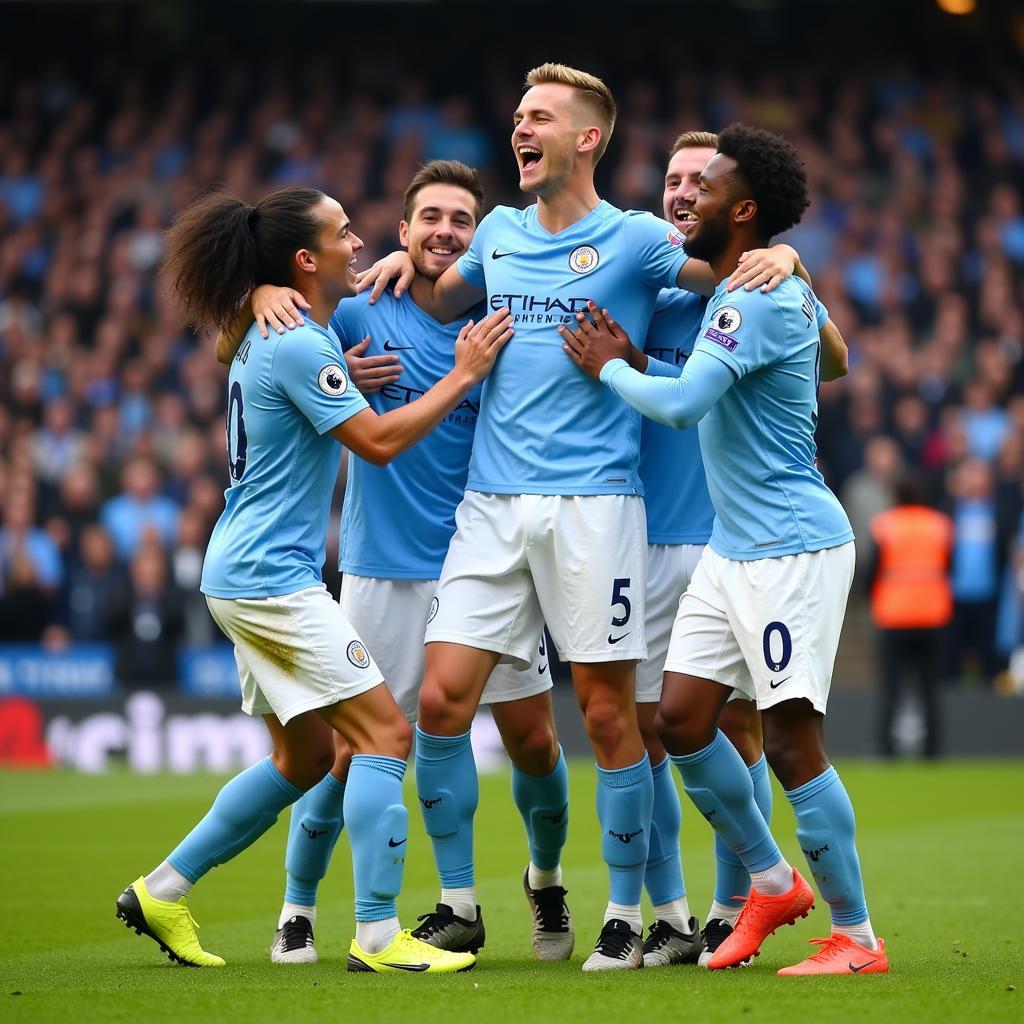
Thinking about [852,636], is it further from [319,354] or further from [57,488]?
[319,354]

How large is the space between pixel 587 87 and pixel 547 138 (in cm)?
27

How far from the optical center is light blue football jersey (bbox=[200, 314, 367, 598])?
563 centimetres

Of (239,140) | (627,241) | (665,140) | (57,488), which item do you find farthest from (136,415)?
(627,241)

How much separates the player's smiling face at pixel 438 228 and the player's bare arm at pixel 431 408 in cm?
64

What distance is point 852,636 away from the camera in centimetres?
1842

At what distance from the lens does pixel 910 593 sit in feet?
48.0

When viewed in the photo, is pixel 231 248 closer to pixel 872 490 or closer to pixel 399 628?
pixel 399 628

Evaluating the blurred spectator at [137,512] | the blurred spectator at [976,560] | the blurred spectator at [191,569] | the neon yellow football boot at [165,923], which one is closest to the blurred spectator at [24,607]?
the blurred spectator at [137,512]

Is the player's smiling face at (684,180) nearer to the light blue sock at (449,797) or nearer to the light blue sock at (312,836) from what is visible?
the light blue sock at (449,797)

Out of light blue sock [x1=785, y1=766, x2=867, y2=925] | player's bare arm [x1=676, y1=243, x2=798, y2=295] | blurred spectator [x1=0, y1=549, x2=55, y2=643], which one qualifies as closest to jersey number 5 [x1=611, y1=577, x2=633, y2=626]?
light blue sock [x1=785, y1=766, x2=867, y2=925]

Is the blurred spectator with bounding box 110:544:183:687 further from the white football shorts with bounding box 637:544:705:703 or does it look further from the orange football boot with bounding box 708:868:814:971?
the orange football boot with bounding box 708:868:814:971

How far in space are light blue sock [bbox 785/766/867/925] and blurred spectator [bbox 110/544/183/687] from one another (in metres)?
10.8

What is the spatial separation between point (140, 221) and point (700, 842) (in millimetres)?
13905

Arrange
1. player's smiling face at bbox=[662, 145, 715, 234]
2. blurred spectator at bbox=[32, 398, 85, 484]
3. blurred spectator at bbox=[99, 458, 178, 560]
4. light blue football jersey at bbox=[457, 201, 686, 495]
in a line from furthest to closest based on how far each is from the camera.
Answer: blurred spectator at bbox=[32, 398, 85, 484] → blurred spectator at bbox=[99, 458, 178, 560] → player's smiling face at bbox=[662, 145, 715, 234] → light blue football jersey at bbox=[457, 201, 686, 495]
